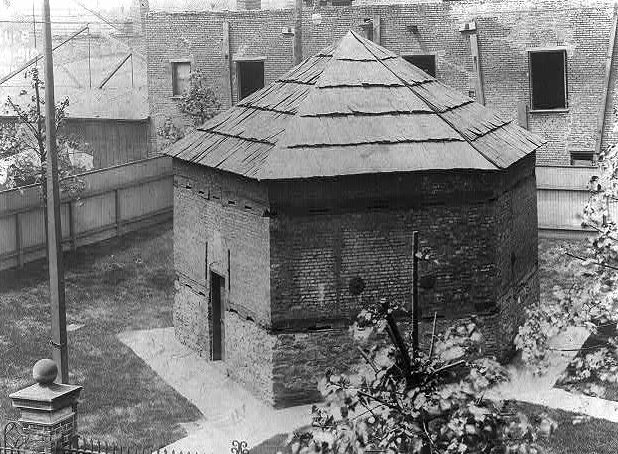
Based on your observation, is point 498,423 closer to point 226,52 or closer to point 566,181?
point 566,181

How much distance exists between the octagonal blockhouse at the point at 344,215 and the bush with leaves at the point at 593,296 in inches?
213

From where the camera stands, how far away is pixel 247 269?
16406 mm

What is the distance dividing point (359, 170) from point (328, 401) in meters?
7.84

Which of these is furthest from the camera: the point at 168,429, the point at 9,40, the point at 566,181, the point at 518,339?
the point at 9,40

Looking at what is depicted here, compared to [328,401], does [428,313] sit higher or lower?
lower

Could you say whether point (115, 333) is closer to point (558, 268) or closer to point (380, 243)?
point (380, 243)

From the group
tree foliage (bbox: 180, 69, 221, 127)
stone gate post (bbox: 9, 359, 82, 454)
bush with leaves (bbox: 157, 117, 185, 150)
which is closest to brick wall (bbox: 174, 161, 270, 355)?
stone gate post (bbox: 9, 359, 82, 454)

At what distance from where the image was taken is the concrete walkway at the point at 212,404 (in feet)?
48.7

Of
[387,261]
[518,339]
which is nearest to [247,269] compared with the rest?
[387,261]

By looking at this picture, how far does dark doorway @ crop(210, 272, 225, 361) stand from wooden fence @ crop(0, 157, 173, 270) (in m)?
7.00

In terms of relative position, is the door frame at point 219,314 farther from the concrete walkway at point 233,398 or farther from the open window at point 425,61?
the open window at point 425,61

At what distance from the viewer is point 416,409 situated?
7719 millimetres

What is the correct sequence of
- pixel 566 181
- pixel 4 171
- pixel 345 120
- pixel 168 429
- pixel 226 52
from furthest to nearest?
pixel 226 52
pixel 566 181
pixel 4 171
pixel 345 120
pixel 168 429

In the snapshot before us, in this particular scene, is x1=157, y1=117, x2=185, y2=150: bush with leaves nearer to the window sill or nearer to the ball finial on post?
the window sill
